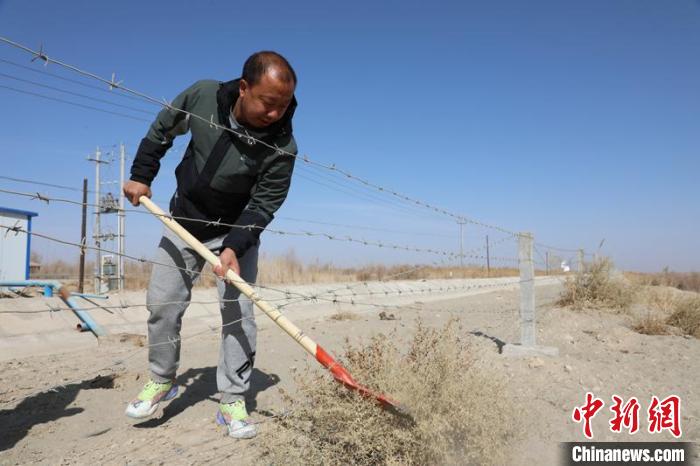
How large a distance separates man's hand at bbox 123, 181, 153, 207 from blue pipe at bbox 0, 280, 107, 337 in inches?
25.2

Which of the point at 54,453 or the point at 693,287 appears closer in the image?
the point at 54,453

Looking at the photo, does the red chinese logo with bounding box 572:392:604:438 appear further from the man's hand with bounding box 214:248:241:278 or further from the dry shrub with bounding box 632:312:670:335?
the dry shrub with bounding box 632:312:670:335

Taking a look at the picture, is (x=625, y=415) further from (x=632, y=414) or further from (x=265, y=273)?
(x=265, y=273)

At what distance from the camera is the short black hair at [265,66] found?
8.20 ft

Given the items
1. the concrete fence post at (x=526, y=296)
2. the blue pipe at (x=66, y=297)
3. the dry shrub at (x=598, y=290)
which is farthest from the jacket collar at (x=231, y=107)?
the dry shrub at (x=598, y=290)

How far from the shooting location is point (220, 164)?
2775mm

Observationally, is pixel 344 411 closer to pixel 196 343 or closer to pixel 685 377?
pixel 685 377

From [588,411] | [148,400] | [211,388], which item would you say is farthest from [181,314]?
[588,411]

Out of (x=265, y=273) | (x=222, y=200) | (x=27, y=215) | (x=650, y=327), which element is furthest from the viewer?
(x=265, y=273)

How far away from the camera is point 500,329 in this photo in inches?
283

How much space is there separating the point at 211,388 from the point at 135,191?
6.24 feet

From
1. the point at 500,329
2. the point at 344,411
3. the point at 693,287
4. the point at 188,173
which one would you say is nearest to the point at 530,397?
the point at 344,411

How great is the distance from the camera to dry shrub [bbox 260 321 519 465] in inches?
86.4

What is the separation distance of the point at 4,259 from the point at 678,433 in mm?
12554
